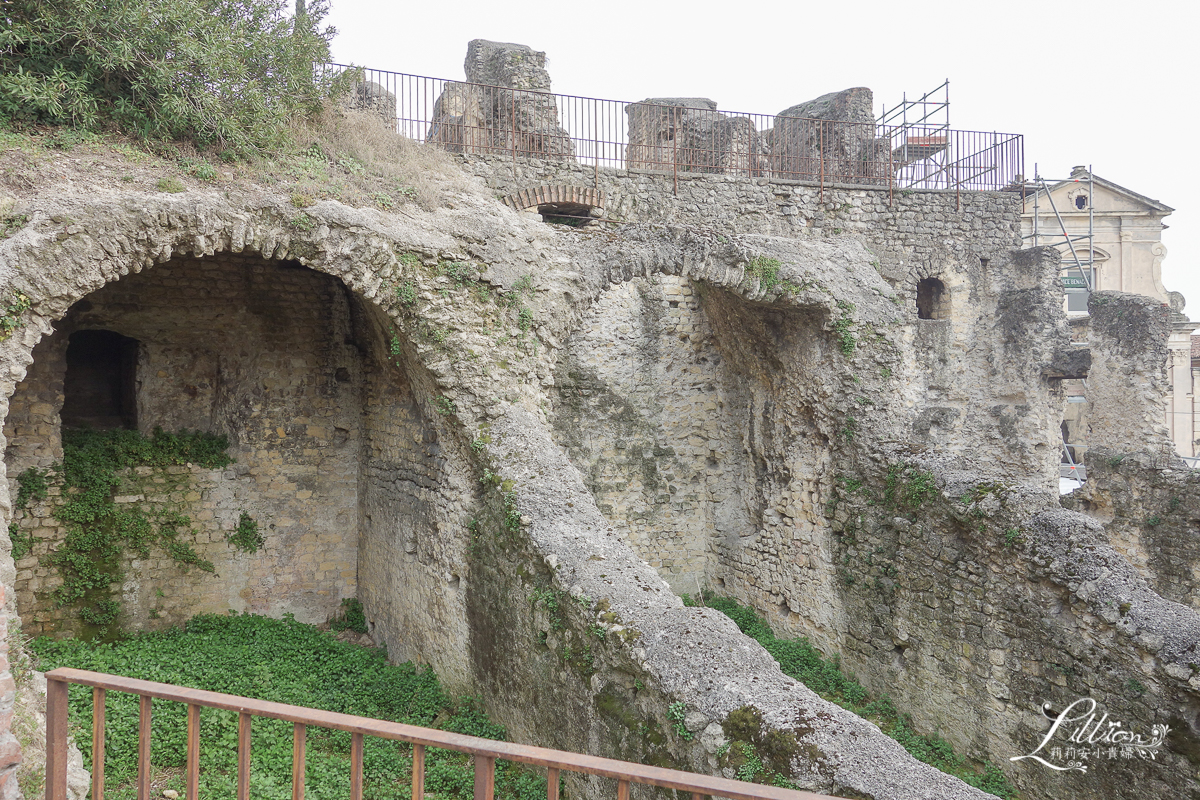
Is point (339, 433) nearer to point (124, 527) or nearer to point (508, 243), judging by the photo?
point (124, 527)

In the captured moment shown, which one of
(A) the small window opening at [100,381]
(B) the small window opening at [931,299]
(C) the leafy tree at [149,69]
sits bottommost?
(A) the small window opening at [100,381]

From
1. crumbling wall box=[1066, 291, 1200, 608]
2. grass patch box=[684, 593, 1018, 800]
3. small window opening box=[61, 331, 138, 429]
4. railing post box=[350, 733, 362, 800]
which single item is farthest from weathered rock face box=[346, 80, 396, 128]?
crumbling wall box=[1066, 291, 1200, 608]

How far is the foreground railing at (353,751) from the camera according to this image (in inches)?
89.5

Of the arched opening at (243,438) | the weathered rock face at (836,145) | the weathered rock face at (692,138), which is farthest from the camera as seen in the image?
the weathered rock face at (836,145)

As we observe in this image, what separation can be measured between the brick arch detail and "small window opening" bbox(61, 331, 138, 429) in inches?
226

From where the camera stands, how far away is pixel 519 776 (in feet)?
18.3

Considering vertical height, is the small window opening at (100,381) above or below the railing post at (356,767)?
above

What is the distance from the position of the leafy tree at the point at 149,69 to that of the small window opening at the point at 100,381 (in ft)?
9.43

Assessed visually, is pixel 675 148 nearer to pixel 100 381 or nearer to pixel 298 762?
pixel 100 381

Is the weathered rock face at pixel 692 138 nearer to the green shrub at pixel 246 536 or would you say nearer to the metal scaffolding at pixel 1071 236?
the metal scaffolding at pixel 1071 236

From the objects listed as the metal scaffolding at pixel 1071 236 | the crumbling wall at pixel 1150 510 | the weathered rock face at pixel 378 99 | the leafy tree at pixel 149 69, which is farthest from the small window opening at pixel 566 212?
the metal scaffolding at pixel 1071 236

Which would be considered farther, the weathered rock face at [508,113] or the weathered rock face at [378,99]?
the weathered rock face at [508,113]

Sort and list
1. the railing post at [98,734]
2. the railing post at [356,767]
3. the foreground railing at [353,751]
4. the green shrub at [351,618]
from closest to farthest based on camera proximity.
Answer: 1. the foreground railing at [353,751]
2. the railing post at [356,767]
3. the railing post at [98,734]
4. the green shrub at [351,618]

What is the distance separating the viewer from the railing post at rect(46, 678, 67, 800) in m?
3.02
